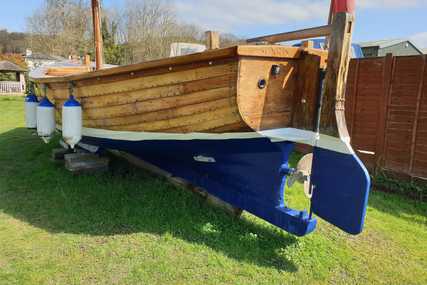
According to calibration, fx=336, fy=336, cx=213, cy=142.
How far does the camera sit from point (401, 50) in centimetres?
2448

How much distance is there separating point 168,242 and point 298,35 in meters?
2.11

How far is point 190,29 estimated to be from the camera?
3083 cm

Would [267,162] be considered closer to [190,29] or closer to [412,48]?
[412,48]

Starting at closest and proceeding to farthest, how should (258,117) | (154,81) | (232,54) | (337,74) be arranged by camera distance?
(232,54), (337,74), (258,117), (154,81)

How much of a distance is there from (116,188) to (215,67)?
83.2 inches

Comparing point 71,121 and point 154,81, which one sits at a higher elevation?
point 154,81

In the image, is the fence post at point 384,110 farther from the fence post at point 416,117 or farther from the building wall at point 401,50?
the building wall at point 401,50

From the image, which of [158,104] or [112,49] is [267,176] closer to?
[158,104]

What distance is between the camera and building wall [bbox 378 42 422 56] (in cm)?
2345

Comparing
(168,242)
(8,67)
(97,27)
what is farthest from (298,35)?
(8,67)

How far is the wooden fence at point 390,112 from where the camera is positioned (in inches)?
176

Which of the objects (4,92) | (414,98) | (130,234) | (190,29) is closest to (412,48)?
(190,29)

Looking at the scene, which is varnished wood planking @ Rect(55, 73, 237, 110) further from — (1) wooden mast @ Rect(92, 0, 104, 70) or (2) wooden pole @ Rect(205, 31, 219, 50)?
(1) wooden mast @ Rect(92, 0, 104, 70)

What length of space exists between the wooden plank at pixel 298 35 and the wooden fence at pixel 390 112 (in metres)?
2.43
